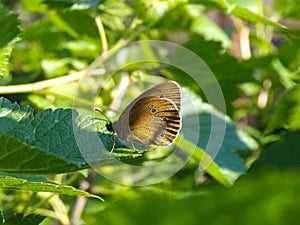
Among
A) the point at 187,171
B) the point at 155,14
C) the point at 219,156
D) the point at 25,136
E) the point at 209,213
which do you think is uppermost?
the point at 209,213

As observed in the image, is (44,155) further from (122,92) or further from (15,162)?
(122,92)

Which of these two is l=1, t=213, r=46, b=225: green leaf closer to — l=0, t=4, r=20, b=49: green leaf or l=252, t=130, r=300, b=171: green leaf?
l=252, t=130, r=300, b=171: green leaf

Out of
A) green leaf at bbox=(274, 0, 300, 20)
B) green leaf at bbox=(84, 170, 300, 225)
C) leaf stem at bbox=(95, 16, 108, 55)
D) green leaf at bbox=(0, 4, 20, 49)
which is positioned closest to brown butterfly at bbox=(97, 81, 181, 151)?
green leaf at bbox=(0, 4, 20, 49)

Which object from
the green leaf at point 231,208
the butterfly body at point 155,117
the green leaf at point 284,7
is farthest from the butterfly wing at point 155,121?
the green leaf at point 284,7

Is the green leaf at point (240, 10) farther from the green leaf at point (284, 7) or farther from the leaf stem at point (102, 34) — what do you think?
the green leaf at point (284, 7)

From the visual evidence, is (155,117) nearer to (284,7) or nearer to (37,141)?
(37,141)

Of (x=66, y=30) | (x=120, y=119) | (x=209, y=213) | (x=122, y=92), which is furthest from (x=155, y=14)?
(x=209, y=213)

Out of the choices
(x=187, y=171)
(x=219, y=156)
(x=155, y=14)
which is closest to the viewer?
(x=219, y=156)
